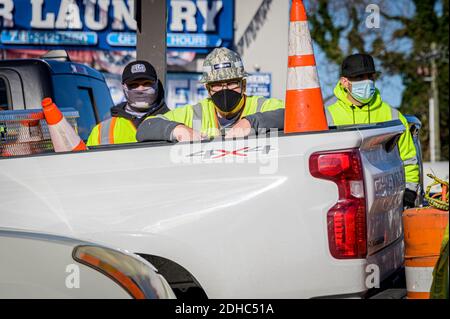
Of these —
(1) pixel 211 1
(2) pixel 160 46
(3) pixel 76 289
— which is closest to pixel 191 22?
(1) pixel 211 1

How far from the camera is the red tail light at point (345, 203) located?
338 centimetres

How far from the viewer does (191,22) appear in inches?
672

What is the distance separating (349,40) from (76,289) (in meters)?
29.0

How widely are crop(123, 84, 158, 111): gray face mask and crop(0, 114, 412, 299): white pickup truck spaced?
2.24 meters

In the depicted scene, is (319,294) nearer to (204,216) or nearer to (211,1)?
(204,216)

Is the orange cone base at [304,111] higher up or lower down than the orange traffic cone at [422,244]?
higher up

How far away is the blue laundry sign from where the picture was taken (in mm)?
16812

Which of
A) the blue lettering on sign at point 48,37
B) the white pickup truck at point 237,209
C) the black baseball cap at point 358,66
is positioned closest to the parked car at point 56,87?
the black baseball cap at point 358,66

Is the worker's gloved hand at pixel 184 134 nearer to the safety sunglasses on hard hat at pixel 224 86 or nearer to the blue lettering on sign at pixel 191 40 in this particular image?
the safety sunglasses on hard hat at pixel 224 86

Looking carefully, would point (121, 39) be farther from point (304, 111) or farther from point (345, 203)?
point (345, 203)

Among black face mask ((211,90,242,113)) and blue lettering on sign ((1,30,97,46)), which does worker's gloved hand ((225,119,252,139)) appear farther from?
blue lettering on sign ((1,30,97,46))

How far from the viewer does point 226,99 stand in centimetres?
490
